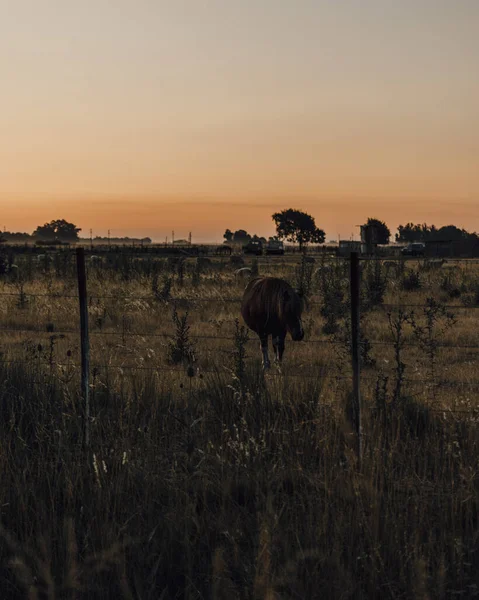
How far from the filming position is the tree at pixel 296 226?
423 feet

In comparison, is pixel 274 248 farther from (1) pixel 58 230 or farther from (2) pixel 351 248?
(1) pixel 58 230

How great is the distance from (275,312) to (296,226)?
4681 inches

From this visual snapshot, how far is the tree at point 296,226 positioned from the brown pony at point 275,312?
11723 centimetres

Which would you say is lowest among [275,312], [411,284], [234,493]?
[234,493]

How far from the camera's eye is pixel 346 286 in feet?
69.2

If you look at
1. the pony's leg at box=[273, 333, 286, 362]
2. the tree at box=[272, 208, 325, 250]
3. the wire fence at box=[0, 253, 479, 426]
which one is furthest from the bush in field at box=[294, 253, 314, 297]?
the tree at box=[272, 208, 325, 250]

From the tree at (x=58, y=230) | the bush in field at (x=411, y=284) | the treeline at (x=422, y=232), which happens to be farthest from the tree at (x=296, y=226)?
the bush in field at (x=411, y=284)

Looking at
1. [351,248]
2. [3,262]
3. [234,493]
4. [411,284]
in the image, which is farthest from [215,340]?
[3,262]

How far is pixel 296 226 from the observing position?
129375 millimetres

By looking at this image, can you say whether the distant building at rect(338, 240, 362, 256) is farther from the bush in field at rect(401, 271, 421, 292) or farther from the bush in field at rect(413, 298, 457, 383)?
the bush in field at rect(401, 271, 421, 292)

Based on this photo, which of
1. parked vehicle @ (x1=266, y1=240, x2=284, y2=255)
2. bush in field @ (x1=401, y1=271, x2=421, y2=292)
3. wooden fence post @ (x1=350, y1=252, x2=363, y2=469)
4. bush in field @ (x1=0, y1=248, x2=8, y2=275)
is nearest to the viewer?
wooden fence post @ (x1=350, y1=252, x2=363, y2=469)

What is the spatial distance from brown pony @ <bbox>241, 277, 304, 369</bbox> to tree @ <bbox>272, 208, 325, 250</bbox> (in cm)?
11723

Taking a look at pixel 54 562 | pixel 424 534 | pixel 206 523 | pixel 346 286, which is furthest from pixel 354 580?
pixel 346 286

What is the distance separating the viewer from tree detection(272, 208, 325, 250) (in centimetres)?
12900
